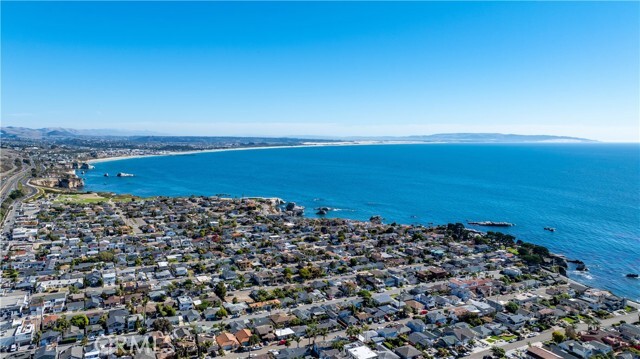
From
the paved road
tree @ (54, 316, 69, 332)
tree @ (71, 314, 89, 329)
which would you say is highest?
tree @ (54, 316, 69, 332)

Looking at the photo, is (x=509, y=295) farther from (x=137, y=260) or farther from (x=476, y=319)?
(x=137, y=260)

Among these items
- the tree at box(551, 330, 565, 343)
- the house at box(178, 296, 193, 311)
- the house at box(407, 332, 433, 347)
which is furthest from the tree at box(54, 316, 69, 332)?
the tree at box(551, 330, 565, 343)

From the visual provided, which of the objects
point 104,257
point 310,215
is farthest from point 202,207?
point 104,257

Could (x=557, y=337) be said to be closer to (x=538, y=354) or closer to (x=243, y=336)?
(x=538, y=354)

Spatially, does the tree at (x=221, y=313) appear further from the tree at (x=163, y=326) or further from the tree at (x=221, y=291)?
the tree at (x=163, y=326)

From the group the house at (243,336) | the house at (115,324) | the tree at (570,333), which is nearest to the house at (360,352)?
the house at (243,336)

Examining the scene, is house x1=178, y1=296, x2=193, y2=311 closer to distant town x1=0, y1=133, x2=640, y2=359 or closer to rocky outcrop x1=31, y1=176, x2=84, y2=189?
distant town x1=0, y1=133, x2=640, y2=359
